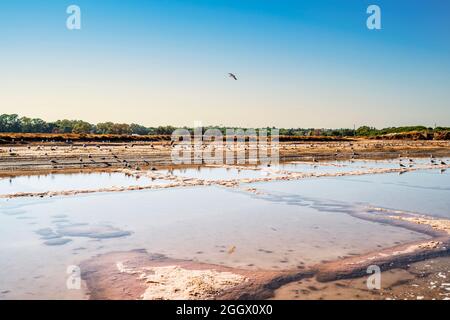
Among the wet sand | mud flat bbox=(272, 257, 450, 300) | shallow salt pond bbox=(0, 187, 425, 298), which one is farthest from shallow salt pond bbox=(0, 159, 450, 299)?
mud flat bbox=(272, 257, 450, 300)

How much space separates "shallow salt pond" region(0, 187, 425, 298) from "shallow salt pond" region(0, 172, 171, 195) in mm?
3490

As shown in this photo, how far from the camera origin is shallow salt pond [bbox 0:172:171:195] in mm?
22125

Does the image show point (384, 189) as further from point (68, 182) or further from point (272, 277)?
point (68, 182)

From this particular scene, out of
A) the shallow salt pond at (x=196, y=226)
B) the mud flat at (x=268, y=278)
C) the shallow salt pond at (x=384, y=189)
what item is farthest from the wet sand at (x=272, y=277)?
the shallow salt pond at (x=384, y=189)

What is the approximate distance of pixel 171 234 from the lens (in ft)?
42.8

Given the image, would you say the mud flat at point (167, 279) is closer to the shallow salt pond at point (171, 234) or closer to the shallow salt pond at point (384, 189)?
the shallow salt pond at point (171, 234)

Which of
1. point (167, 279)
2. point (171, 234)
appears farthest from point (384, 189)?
point (167, 279)

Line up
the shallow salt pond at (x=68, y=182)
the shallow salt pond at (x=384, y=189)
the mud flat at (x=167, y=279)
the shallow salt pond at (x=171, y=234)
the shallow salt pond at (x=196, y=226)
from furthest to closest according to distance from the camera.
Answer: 1. the shallow salt pond at (x=68, y=182)
2. the shallow salt pond at (x=384, y=189)
3. the shallow salt pond at (x=196, y=226)
4. the shallow salt pond at (x=171, y=234)
5. the mud flat at (x=167, y=279)

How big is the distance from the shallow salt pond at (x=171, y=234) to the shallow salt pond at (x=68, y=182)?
137 inches

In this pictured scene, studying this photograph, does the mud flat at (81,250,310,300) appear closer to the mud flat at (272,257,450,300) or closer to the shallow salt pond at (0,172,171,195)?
the mud flat at (272,257,450,300)

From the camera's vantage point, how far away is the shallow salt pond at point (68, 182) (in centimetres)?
2212

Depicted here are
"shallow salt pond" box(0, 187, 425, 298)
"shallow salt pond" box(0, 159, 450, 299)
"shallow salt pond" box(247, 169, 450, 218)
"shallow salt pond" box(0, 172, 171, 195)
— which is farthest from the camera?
"shallow salt pond" box(0, 172, 171, 195)

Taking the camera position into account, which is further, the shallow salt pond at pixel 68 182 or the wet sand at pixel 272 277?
the shallow salt pond at pixel 68 182
